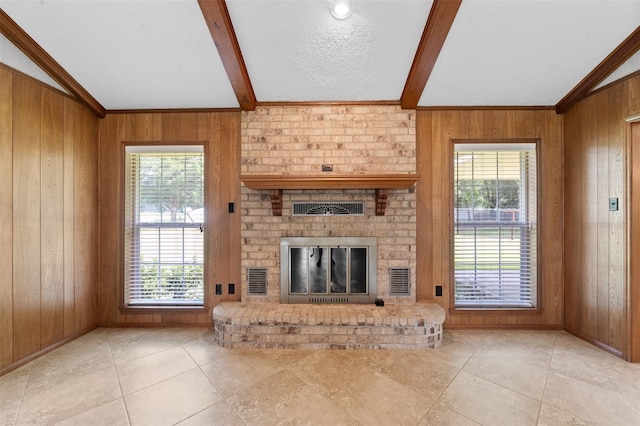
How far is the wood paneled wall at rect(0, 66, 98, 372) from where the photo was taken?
6.76 ft

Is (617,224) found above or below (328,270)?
above

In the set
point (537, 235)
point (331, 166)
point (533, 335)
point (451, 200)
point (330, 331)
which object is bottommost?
point (533, 335)

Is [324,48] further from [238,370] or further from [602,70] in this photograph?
[238,370]

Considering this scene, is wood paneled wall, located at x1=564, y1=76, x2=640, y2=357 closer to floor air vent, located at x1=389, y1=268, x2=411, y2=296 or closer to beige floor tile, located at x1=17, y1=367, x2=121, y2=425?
floor air vent, located at x1=389, y1=268, x2=411, y2=296

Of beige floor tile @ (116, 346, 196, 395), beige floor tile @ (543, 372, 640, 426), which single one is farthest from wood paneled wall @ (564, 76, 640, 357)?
beige floor tile @ (116, 346, 196, 395)

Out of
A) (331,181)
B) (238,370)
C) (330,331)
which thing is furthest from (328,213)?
(238,370)

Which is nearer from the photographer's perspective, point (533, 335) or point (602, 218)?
point (602, 218)

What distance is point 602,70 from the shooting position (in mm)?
2295

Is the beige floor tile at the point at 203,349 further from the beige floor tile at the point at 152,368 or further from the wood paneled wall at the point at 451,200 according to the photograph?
the wood paneled wall at the point at 451,200

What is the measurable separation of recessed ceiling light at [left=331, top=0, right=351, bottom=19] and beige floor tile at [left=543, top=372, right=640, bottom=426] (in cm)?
303

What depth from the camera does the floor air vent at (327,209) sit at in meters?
2.85

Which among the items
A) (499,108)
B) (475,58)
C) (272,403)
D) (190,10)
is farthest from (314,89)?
(272,403)

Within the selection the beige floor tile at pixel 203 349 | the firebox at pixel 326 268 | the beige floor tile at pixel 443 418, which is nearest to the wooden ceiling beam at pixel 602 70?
the firebox at pixel 326 268

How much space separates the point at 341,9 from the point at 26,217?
3.05 meters
